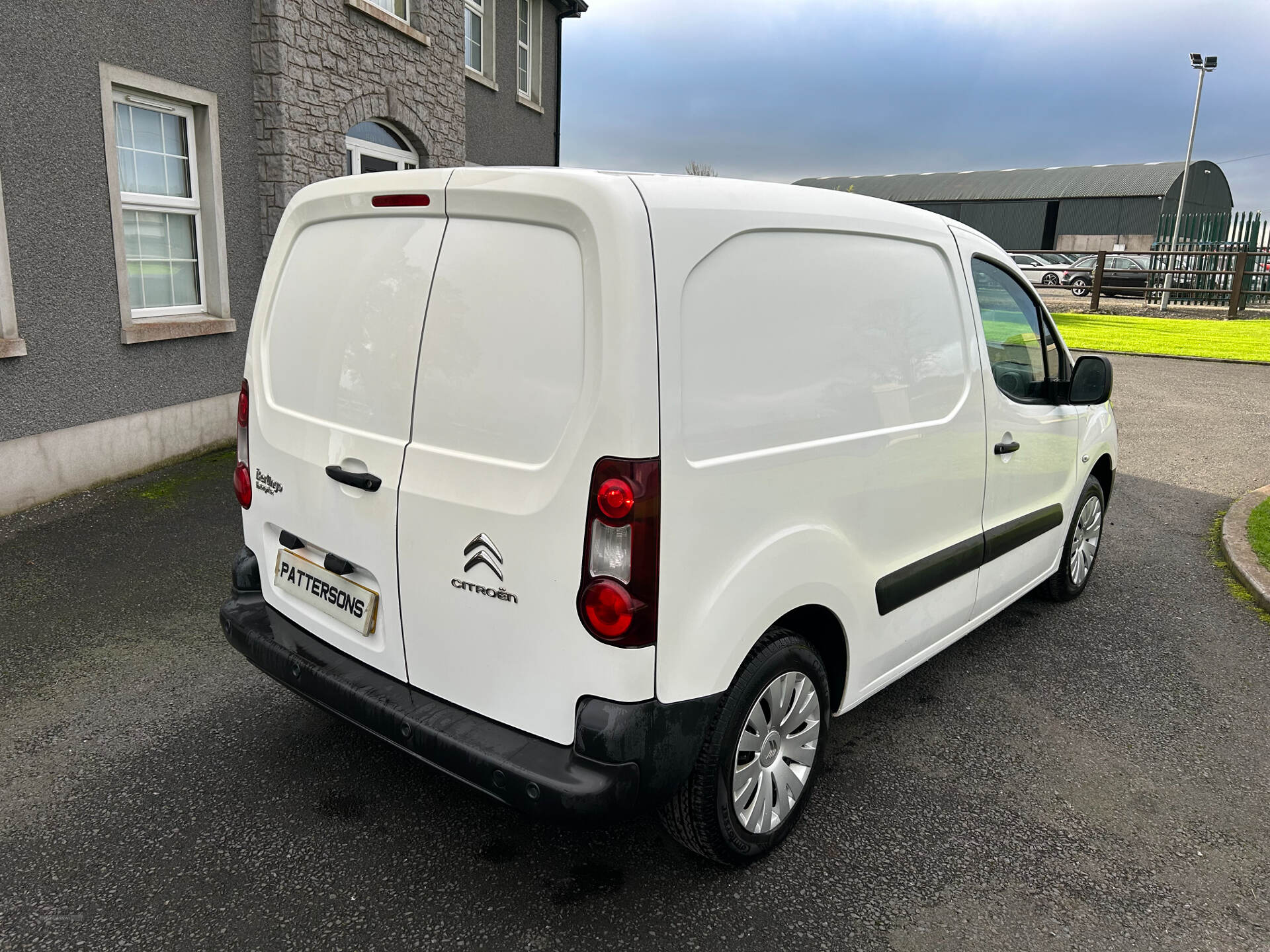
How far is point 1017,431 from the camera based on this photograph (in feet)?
12.5

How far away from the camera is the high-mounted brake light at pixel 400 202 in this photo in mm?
2535

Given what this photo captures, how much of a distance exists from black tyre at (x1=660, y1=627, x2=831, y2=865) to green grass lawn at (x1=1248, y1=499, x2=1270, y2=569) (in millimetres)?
4269


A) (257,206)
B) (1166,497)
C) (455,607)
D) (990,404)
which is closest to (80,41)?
(257,206)

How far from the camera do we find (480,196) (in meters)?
2.38

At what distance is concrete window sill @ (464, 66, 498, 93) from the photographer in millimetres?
13133

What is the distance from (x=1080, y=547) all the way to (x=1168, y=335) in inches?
673

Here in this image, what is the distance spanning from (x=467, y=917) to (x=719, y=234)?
1.97 m

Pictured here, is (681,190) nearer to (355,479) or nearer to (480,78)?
(355,479)

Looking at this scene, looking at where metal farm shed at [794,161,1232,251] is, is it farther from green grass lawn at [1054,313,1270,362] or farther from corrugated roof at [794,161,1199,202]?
green grass lawn at [1054,313,1270,362]

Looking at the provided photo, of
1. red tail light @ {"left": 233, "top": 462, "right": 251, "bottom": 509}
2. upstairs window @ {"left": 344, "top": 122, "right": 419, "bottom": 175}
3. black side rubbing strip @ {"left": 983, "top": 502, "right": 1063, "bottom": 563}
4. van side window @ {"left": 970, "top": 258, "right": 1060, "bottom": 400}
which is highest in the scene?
upstairs window @ {"left": 344, "top": 122, "right": 419, "bottom": 175}

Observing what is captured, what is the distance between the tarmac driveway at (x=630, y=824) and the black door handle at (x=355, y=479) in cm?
113

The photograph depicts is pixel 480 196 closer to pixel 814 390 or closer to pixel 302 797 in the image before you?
pixel 814 390

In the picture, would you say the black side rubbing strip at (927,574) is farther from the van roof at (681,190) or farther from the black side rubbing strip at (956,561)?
the van roof at (681,190)

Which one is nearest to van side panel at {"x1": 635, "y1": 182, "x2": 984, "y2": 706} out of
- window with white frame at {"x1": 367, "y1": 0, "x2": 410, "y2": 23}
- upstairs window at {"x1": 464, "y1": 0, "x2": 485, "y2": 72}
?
window with white frame at {"x1": 367, "y1": 0, "x2": 410, "y2": 23}
